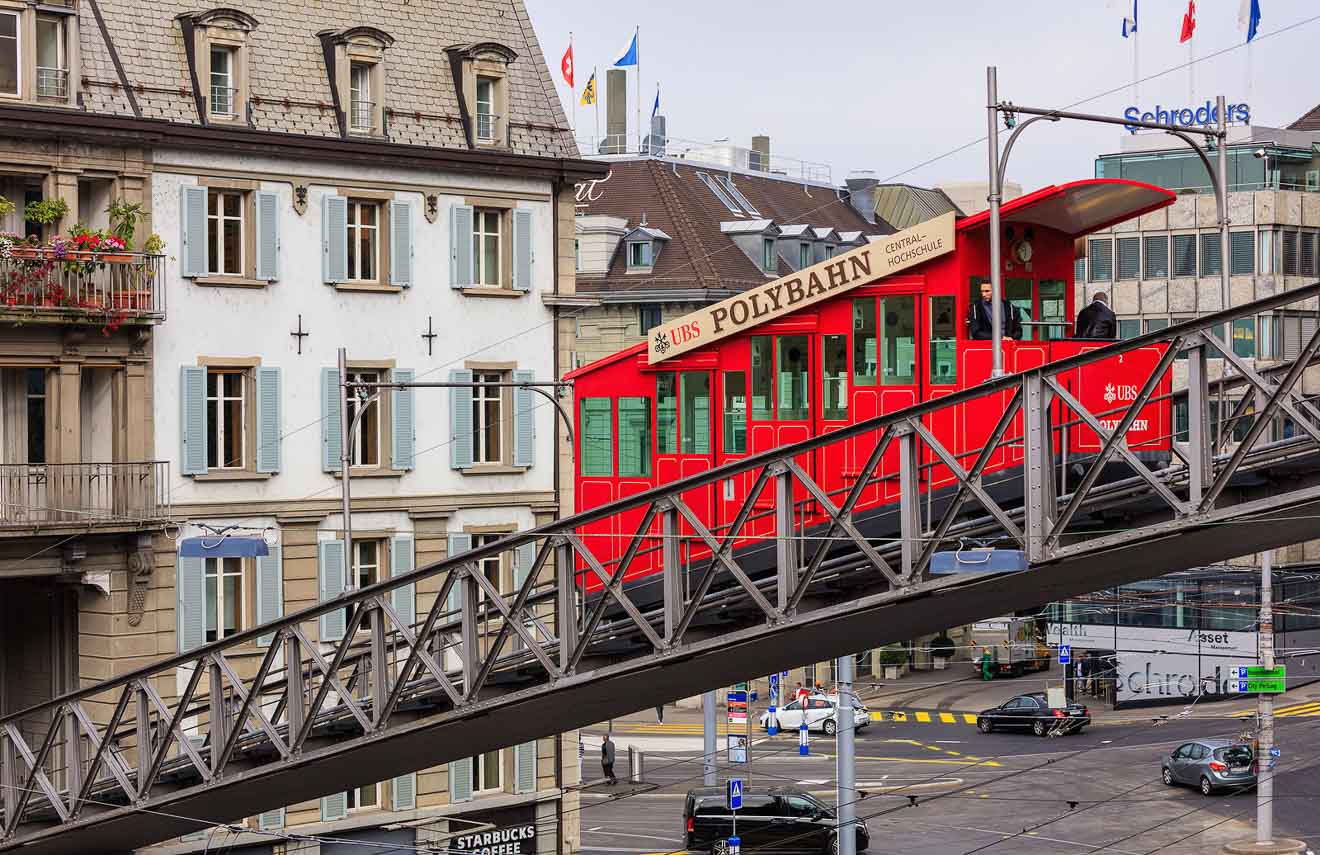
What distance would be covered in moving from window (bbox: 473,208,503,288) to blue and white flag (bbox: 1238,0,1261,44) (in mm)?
18219

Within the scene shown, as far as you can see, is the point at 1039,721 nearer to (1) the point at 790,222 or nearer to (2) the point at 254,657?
(1) the point at 790,222

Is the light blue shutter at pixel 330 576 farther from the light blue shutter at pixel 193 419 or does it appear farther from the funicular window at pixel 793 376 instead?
the funicular window at pixel 793 376

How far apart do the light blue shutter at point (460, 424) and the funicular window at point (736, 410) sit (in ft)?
48.6

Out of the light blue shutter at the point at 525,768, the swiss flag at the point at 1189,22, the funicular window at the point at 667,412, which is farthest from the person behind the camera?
the swiss flag at the point at 1189,22

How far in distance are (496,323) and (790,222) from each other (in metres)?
50.2

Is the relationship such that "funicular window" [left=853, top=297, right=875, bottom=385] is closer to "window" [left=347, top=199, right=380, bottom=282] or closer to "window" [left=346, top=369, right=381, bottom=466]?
"window" [left=346, top=369, right=381, bottom=466]

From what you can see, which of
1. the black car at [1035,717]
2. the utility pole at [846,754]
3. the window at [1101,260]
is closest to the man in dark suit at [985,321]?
the utility pole at [846,754]

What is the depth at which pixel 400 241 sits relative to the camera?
43.7 meters

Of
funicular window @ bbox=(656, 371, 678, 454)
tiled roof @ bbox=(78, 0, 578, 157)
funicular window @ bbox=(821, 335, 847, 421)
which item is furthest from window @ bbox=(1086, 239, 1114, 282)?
funicular window @ bbox=(821, 335, 847, 421)

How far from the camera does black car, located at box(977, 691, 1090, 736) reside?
70750 millimetres

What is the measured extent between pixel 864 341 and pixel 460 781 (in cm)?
2144

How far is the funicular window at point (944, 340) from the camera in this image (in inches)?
1025

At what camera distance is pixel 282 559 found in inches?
1652

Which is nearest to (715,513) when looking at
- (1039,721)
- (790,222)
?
(1039,721)
